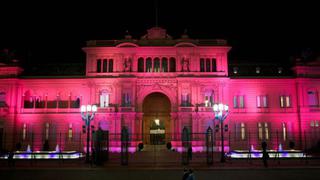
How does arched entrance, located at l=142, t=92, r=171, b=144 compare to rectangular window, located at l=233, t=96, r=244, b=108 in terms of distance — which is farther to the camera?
arched entrance, located at l=142, t=92, r=171, b=144

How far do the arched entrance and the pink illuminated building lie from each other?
1231mm

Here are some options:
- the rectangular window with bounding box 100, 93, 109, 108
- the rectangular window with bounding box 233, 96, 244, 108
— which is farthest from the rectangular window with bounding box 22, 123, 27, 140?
the rectangular window with bounding box 233, 96, 244, 108

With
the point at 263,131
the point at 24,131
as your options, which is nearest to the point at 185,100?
the point at 263,131

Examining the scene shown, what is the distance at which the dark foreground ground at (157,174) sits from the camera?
28.5 metres

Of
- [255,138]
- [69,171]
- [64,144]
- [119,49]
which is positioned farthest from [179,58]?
[69,171]

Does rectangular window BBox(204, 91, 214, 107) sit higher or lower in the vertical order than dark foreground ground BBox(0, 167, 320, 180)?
higher

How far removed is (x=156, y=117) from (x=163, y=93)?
24.4ft

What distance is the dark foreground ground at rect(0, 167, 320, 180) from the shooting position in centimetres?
2845

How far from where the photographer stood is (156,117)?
68875 mm

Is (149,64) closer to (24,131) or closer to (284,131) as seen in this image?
(24,131)

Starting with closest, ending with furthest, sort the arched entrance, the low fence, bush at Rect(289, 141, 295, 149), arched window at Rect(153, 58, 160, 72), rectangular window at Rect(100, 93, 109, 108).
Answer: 1. bush at Rect(289, 141, 295, 149)
2. the low fence
3. rectangular window at Rect(100, 93, 109, 108)
4. arched window at Rect(153, 58, 160, 72)
5. the arched entrance

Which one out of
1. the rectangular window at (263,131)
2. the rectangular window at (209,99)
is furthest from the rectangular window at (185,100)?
the rectangular window at (263,131)

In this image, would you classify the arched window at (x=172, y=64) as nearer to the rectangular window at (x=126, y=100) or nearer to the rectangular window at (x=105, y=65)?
the rectangular window at (x=126, y=100)

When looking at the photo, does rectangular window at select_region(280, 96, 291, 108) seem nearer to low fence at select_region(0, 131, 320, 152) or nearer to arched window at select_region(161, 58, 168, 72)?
low fence at select_region(0, 131, 320, 152)
